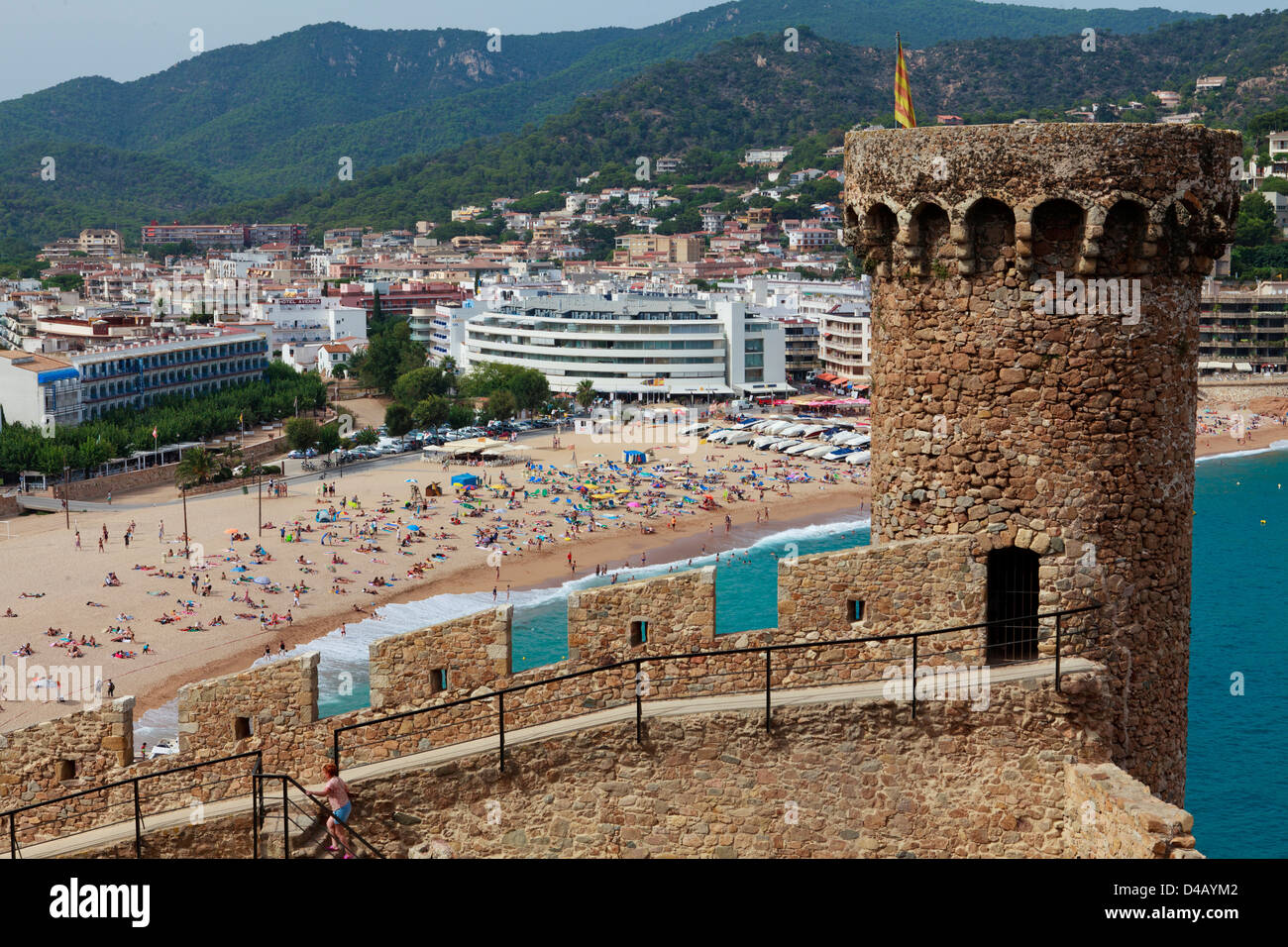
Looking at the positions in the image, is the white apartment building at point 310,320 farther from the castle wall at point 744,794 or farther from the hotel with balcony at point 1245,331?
the castle wall at point 744,794

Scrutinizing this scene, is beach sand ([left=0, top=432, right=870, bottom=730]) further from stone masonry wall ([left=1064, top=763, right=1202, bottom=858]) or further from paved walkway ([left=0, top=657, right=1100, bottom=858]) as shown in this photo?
stone masonry wall ([left=1064, top=763, right=1202, bottom=858])

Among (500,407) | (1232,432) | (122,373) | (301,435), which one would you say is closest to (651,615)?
(301,435)

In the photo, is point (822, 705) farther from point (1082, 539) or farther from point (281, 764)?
point (281, 764)

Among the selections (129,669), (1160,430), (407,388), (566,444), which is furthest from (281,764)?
(407,388)

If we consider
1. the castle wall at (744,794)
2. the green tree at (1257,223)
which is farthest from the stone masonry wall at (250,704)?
the green tree at (1257,223)

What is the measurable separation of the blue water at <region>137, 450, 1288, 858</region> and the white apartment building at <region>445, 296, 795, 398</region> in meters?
48.8

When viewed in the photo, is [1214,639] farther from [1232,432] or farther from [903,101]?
[1232,432]

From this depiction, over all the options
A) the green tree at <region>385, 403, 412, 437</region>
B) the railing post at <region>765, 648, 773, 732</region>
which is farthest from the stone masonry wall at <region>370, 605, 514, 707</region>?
the green tree at <region>385, 403, 412, 437</region>

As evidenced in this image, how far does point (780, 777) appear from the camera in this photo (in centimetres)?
980

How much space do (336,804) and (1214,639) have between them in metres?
49.2

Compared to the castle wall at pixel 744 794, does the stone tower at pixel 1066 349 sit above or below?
above

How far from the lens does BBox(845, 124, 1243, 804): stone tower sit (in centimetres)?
1011

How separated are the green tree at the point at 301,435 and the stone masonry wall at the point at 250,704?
85.3 metres

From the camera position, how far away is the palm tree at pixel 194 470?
81.9 meters
